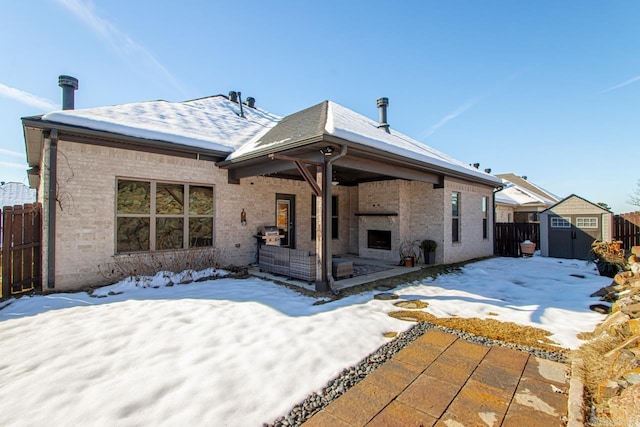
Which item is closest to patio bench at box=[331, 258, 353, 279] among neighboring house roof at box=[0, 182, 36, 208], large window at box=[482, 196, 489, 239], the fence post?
the fence post

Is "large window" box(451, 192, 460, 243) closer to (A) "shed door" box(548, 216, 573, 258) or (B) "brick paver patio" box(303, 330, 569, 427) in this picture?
(A) "shed door" box(548, 216, 573, 258)

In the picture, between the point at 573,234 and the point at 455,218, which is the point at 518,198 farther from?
the point at 455,218

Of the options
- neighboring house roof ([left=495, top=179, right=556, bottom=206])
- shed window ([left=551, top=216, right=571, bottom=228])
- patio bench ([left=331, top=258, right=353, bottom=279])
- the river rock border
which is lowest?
the river rock border

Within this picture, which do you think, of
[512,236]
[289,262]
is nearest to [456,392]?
[289,262]

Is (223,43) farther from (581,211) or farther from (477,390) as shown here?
(581,211)

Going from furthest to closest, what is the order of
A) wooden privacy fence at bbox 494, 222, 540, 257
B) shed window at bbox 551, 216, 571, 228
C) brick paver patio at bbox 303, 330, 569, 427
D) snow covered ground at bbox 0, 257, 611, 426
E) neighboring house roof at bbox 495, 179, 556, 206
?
1. neighboring house roof at bbox 495, 179, 556, 206
2. wooden privacy fence at bbox 494, 222, 540, 257
3. shed window at bbox 551, 216, 571, 228
4. snow covered ground at bbox 0, 257, 611, 426
5. brick paver patio at bbox 303, 330, 569, 427

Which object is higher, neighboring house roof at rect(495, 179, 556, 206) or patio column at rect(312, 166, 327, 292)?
neighboring house roof at rect(495, 179, 556, 206)

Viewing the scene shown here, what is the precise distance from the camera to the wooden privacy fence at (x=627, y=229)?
31.3 feet

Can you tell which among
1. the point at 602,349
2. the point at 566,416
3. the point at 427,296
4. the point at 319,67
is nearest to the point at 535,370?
the point at 566,416

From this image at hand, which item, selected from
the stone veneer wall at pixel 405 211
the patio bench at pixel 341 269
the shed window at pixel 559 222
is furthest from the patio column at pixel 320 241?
the shed window at pixel 559 222

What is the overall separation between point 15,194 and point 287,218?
29062mm

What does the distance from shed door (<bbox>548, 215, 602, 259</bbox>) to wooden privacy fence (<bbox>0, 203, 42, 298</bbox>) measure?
15451mm

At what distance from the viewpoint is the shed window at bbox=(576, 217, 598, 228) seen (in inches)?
399

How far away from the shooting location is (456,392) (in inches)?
99.2
